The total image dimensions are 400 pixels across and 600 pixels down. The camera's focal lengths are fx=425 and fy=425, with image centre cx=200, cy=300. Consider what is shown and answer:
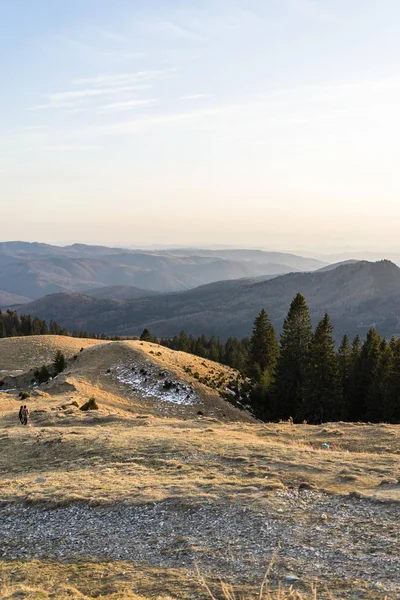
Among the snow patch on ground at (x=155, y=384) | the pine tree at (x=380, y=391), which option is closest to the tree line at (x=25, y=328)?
the snow patch on ground at (x=155, y=384)

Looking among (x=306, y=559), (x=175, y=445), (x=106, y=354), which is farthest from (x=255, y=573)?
(x=106, y=354)

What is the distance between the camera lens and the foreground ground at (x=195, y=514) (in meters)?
10.0

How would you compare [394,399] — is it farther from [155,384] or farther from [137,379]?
[137,379]

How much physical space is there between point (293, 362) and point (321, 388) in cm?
698

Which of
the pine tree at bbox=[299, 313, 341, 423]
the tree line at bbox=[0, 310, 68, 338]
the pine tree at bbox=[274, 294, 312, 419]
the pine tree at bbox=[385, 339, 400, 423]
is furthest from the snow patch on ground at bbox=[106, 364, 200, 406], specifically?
the tree line at bbox=[0, 310, 68, 338]

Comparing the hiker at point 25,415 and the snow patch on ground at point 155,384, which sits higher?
the hiker at point 25,415

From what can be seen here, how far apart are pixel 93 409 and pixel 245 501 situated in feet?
85.0

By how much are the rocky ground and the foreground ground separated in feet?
0.14

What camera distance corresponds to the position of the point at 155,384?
172ft

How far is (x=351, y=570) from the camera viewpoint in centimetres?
1006

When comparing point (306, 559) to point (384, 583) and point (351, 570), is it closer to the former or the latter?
point (351, 570)

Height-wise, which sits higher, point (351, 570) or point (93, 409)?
point (351, 570)

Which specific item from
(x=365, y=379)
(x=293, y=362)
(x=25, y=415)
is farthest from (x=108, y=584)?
(x=365, y=379)

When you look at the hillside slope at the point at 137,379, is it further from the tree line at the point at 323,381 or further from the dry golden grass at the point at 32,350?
the tree line at the point at 323,381
